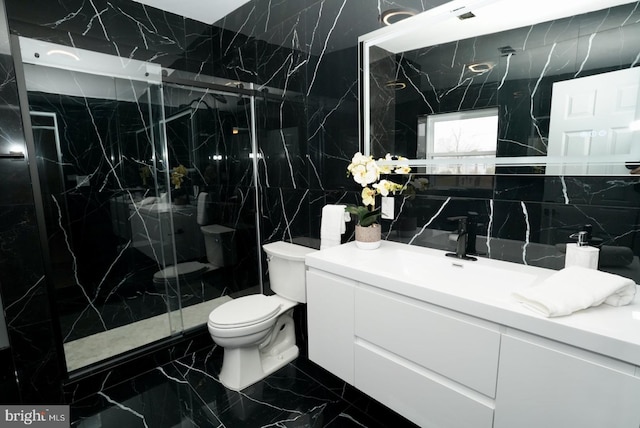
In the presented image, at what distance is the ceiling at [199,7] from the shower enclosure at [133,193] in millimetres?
492

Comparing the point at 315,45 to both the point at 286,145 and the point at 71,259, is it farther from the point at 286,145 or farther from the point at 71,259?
the point at 71,259

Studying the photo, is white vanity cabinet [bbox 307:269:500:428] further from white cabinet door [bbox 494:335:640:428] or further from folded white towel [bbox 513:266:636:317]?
folded white towel [bbox 513:266:636:317]

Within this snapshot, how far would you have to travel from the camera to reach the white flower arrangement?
1662mm

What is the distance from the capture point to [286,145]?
232 centimetres

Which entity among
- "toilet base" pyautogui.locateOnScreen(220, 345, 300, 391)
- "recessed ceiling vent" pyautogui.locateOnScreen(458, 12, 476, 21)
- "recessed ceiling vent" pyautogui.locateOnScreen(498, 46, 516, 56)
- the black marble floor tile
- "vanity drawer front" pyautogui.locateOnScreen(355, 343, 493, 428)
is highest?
"recessed ceiling vent" pyautogui.locateOnScreen(458, 12, 476, 21)

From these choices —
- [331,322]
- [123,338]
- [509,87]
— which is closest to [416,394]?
[331,322]

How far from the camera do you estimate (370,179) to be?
166cm

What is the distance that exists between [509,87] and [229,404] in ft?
7.03

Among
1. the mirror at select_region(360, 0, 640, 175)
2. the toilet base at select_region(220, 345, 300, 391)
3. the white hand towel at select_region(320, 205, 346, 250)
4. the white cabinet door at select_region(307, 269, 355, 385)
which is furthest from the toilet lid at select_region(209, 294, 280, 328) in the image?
the mirror at select_region(360, 0, 640, 175)

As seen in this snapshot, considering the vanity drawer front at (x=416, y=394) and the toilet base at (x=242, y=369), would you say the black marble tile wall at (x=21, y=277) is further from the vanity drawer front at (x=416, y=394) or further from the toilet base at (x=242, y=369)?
the vanity drawer front at (x=416, y=394)

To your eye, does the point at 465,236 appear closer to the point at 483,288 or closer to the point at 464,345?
the point at 483,288

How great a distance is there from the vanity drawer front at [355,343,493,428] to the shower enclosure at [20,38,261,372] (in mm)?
1593

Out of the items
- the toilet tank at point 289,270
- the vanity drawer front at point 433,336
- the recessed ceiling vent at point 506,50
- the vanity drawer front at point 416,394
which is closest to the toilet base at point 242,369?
the toilet tank at point 289,270

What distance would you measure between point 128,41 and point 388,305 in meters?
2.56
